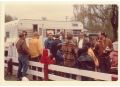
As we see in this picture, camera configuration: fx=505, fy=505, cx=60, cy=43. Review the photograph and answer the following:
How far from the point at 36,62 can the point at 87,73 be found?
353 millimetres

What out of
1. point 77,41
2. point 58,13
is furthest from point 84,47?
point 58,13

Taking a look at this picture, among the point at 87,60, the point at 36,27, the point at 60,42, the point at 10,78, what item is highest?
the point at 36,27

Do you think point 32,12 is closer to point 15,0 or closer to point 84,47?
point 15,0

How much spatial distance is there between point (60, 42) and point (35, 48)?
0.17 m

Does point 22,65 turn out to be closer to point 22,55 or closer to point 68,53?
point 22,55

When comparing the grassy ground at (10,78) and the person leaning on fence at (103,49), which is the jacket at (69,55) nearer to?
the person leaning on fence at (103,49)

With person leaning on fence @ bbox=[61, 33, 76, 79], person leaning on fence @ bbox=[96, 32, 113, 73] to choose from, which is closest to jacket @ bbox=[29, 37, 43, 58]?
person leaning on fence @ bbox=[61, 33, 76, 79]

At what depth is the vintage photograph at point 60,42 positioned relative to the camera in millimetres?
3393

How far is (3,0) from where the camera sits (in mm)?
3385

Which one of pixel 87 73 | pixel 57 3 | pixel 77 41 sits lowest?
pixel 87 73

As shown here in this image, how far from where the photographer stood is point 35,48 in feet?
11.2

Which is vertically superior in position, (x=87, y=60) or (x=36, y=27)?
(x=36, y=27)

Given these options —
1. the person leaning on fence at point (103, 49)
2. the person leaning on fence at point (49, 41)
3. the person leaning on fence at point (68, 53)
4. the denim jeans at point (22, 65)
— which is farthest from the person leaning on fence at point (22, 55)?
the person leaning on fence at point (103, 49)

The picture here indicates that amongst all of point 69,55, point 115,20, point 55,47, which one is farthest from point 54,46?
point 115,20
